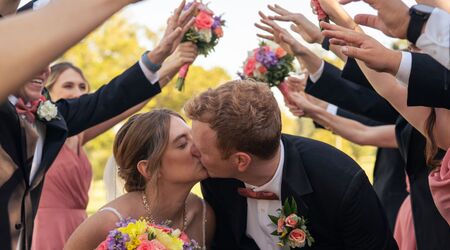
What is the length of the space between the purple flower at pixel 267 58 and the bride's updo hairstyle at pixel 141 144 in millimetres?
2491

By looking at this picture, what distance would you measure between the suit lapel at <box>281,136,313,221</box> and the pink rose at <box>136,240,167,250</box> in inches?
33.3

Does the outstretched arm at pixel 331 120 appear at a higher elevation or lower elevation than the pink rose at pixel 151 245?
lower

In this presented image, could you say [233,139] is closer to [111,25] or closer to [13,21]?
[13,21]

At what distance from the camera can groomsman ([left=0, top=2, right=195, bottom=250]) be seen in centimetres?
356

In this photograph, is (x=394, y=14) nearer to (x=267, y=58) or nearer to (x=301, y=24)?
(x=301, y=24)

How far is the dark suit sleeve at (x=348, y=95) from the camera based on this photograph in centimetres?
538

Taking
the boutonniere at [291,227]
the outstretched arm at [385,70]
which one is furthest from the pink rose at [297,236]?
→ the outstretched arm at [385,70]

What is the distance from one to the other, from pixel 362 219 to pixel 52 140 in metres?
1.96

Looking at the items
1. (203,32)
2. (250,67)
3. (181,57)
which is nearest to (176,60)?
(181,57)

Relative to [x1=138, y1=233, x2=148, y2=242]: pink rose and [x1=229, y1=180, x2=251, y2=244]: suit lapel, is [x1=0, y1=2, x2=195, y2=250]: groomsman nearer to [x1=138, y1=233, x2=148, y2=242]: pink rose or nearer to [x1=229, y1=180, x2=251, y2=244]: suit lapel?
[x1=138, y1=233, x2=148, y2=242]: pink rose

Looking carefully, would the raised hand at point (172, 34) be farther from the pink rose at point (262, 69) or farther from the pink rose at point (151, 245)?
the pink rose at point (151, 245)

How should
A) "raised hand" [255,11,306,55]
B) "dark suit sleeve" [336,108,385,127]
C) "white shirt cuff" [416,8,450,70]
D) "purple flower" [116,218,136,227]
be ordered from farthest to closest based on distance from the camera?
"dark suit sleeve" [336,108,385,127]
"raised hand" [255,11,306,55]
"purple flower" [116,218,136,227]
"white shirt cuff" [416,8,450,70]

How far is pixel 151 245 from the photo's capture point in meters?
3.52

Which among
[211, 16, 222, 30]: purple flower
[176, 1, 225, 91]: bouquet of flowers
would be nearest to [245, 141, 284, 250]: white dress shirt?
[176, 1, 225, 91]: bouquet of flowers
